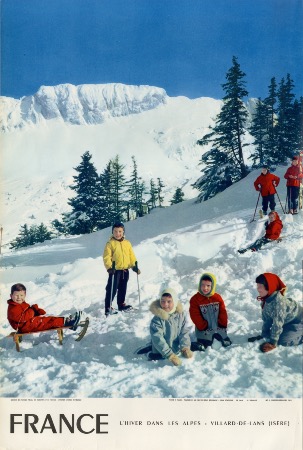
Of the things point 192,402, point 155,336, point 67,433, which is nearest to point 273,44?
point 155,336

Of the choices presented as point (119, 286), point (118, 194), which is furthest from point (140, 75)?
point (118, 194)

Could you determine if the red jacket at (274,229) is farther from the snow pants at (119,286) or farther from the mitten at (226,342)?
the snow pants at (119,286)

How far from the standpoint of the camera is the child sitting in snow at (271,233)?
7.21 m

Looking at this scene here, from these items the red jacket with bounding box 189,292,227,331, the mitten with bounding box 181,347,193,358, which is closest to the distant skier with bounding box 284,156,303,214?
the red jacket with bounding box 189,292,227,331

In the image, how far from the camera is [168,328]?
5055mm

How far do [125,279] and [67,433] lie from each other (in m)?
2.54

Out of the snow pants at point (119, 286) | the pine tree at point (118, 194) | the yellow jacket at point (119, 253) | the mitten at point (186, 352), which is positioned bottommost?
the mitten at point (186, 352)

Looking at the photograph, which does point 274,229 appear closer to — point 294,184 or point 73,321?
point 294,184

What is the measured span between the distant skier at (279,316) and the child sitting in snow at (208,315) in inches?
22.4

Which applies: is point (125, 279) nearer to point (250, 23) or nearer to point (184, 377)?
point (184, 377)

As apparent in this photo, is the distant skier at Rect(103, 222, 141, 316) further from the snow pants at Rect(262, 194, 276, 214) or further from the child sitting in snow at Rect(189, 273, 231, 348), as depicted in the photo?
the snow pants at Rect(262, 194, 276, 214)

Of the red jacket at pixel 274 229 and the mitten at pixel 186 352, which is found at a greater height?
the red jacket at pixel 274 229

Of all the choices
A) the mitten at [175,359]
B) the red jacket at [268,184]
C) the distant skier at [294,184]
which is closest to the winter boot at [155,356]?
the mitten at [175,359]

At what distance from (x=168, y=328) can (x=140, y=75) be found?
16.9ft
